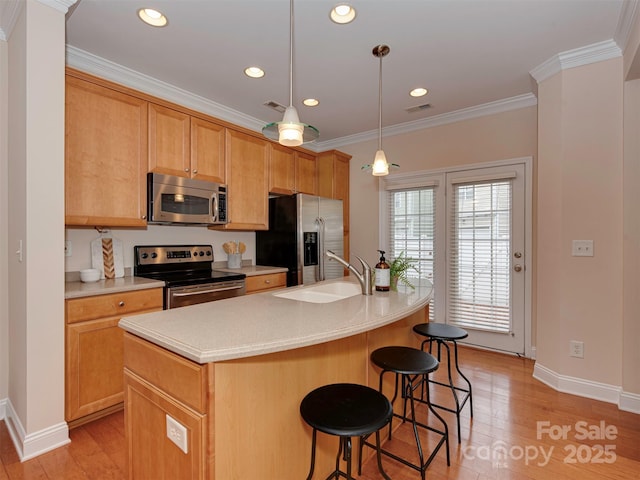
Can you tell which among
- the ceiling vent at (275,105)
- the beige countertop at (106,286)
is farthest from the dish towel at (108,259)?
the ceiling vent at (275,105)

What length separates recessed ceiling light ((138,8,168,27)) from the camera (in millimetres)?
2084

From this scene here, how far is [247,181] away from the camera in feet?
11.6

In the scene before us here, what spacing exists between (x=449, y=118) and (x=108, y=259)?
3.76 meters

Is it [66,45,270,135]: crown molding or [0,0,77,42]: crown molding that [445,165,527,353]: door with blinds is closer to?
[66,45,270,135]: crown molding

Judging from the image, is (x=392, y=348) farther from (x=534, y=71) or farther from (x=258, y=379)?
(x=534, y=71)

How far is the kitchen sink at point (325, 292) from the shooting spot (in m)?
→ 2.22

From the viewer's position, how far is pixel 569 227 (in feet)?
8.56

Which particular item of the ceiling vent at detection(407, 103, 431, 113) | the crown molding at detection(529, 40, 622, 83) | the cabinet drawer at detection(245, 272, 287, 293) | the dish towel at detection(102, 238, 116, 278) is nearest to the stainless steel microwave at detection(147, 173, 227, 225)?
the dish towel at detection(102, 238, 116, 278)

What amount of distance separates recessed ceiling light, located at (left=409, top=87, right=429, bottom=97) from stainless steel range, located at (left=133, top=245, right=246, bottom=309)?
2429 mm

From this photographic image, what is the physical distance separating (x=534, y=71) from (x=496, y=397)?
2724 mm

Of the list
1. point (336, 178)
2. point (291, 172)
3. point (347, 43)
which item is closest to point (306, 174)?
point (291, 172)

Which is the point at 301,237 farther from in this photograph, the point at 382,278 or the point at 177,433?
the point at 177,433

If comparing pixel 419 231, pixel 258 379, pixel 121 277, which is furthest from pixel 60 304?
pixel 419 231

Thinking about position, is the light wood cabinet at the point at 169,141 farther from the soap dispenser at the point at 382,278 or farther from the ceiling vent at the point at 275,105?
the soap dispenser at the point at 382,278
